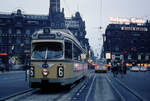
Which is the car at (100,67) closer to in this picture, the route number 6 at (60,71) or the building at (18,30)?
the building at (18,30)

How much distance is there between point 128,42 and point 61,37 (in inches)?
3961

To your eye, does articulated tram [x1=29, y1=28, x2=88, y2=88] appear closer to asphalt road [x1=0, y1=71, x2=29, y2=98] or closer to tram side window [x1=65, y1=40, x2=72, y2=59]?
tram side window [x1=65, y1=40, x2=72, y2=59]

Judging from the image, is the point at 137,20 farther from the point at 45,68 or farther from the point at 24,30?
the point at 45,68

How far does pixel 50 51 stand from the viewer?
46.2ft

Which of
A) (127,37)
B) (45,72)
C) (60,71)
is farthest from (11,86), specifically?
(127,37)

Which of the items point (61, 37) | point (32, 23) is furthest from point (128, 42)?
point (61, 37)

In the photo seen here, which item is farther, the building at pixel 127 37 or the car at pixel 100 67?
the building at pixel 127 37

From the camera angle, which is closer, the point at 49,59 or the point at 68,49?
the point at 49,59

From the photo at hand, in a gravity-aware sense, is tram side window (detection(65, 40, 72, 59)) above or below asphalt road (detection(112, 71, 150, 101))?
above

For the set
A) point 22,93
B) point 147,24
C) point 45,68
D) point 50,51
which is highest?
point 147,24

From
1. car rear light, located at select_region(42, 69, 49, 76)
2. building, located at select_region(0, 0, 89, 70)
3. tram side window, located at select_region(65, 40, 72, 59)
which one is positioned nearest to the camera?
car rear light, located at select_region(42, 69, 49, 76)

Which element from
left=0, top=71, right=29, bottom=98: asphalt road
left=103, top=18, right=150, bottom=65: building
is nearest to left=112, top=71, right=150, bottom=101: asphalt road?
left=0, top=71, right=29, bottom=98: asphalt road

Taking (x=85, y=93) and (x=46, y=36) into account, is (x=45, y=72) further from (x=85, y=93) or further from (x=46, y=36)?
(x=85, y=93)

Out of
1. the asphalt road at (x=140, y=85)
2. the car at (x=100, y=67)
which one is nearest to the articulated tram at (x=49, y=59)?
the asphalt road at (x=140, y=85)
